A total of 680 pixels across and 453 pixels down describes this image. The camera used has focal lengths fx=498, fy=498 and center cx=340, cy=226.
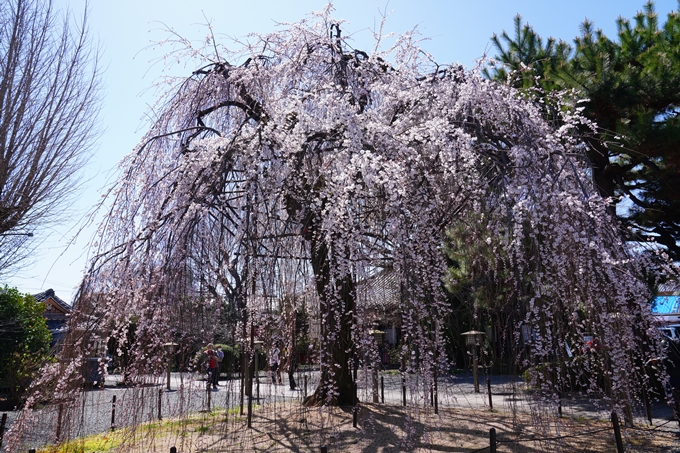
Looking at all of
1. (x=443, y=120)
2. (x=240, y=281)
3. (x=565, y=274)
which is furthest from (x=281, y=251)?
(x=565, y=274)

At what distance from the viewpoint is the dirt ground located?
6012mm

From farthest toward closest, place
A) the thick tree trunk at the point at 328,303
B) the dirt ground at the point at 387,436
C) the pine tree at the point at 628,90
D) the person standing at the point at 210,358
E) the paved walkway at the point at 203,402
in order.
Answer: the pine tree at the point at 628,90, the dirt ground at the point at 387,436, the person standing at the point at 210,358, the thick tree trunk at the point at 328,303, the paved walkway at the point at 203,402

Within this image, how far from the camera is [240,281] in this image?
169 inches

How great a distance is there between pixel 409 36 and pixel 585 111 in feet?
10.4

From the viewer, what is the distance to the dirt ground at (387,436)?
601 cm

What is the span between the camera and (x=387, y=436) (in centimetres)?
675

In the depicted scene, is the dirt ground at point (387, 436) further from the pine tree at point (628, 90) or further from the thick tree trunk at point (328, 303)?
the pine tree at point (628, 90)

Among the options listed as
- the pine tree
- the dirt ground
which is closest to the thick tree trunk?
the dirt ground

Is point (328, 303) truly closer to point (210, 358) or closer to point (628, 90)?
point (210, 358)

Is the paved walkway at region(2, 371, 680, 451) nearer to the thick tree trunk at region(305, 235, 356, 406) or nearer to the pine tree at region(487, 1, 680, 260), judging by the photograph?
the thick tree trunk at region(305, 235, 356, 406)

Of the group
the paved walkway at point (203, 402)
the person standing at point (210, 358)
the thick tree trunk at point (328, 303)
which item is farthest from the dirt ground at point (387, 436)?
the thick tree trunk at point (328, 303)

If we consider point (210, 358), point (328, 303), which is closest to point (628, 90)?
point (328, 303)

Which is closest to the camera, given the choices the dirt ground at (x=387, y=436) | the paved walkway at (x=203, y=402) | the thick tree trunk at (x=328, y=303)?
the paved walkway at (x=203, y=402)

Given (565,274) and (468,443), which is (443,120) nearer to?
(565,274)
